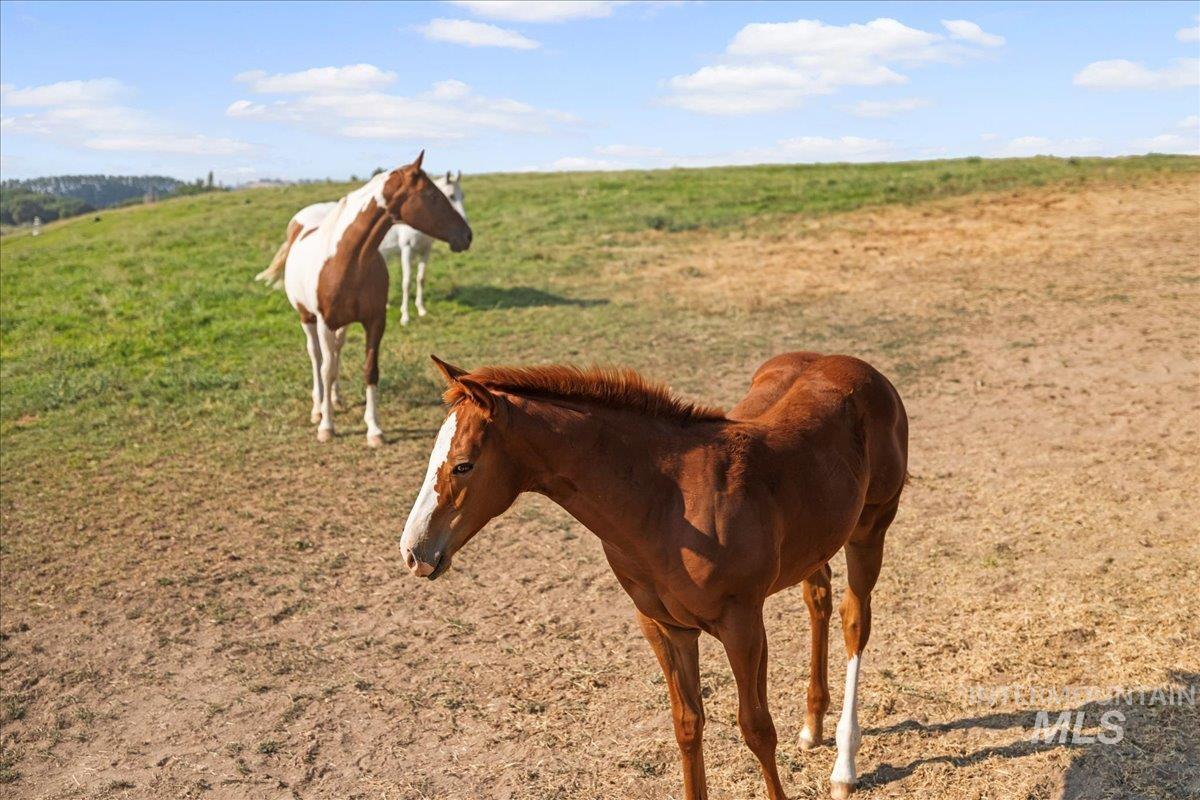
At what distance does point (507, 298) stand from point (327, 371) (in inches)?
246

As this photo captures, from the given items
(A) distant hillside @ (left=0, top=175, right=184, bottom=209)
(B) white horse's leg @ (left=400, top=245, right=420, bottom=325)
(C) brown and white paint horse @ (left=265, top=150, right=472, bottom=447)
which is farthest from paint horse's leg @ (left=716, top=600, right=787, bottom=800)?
(A) distant hillside @ (left=0, top=175, right=184, bottom=209)

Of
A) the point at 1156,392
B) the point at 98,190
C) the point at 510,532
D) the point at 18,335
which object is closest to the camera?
the point at 510,532

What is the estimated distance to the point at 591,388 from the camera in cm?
314

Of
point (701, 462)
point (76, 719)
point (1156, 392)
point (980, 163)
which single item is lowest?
point (76, 719)

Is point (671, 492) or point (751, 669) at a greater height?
point (671, 492)

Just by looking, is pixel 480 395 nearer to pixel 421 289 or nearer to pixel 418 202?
pixel 418 202

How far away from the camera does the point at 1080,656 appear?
4.69 m

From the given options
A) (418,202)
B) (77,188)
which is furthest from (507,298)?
(77,188)

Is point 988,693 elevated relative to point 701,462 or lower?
lower

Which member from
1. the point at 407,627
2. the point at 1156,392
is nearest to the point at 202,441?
the point at 407,627

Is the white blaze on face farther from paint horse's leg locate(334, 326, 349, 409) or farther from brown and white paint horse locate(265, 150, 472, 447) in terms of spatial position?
paint horse's leg locate(334, 326, 349, 409)

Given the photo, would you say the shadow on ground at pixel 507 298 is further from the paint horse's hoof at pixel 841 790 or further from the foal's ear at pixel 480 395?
the foal's ear at pixel 480 395

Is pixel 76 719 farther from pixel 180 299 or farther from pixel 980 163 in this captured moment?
pixel 980 163

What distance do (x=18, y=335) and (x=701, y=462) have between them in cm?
1329
